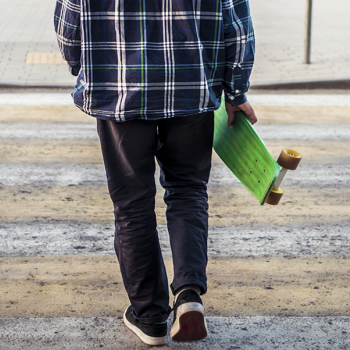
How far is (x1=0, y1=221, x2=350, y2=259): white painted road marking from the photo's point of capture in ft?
11.4

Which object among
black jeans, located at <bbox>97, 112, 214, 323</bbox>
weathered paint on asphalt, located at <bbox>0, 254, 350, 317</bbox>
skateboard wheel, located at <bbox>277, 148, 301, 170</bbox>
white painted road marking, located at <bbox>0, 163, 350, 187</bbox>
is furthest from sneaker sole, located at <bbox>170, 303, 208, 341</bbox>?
white painted road marking, located at <bbox>0, 163, 350, 187</bbox>

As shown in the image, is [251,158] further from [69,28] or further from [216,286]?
[69,28]

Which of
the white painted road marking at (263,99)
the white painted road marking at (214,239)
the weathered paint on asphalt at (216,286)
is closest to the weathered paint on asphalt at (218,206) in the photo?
the white painted road marking at (214,239)

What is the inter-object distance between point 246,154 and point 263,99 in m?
5.09

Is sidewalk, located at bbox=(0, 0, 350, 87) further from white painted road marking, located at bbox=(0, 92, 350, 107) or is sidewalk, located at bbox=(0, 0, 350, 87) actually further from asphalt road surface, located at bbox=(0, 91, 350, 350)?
asphalt road surface, located at bbox=(0, 91, 350, 350)

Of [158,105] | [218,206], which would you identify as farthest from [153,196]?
[218,206]

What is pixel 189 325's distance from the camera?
2203 mm

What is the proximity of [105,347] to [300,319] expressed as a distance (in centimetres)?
96

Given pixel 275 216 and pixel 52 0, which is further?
pixel 52 0

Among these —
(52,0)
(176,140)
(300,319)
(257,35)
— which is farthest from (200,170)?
(52,0)

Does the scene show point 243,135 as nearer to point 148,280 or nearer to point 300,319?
point 148,280

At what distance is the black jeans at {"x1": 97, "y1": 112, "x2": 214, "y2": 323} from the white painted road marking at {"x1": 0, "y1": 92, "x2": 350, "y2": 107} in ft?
16.5

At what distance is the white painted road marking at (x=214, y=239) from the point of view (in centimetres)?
346

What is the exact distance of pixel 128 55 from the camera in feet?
6.89
